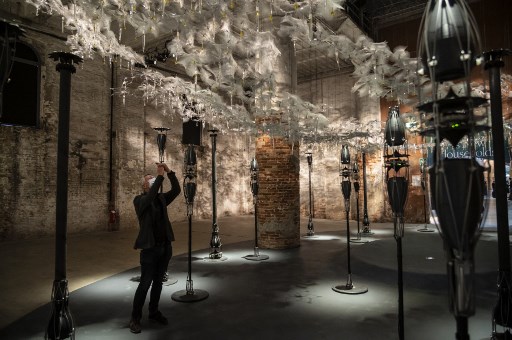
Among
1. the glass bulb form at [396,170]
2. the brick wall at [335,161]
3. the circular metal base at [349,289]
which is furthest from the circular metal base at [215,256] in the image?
the brick wall at [335,161]

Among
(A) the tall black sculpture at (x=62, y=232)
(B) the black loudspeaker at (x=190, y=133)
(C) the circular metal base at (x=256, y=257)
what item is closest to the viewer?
(A) the tall black sculpture at (x=62, y=232)

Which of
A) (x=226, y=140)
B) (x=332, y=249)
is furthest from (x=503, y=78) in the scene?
(x=226, y=140)

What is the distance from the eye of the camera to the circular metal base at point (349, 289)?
4.92m

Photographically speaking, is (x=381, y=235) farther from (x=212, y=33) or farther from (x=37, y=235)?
(x=37, y=235)

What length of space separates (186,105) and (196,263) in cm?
320

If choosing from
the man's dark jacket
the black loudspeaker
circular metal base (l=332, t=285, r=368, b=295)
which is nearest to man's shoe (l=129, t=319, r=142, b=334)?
the man's dark jacket

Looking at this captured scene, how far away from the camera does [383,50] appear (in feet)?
14.7

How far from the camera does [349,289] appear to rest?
5.05 meters

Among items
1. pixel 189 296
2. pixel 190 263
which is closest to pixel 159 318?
pixel 189 296

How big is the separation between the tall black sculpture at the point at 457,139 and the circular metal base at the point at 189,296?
375 centimetres

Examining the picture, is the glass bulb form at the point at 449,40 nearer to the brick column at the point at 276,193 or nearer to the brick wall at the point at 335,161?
the brick column at the point at 276,193

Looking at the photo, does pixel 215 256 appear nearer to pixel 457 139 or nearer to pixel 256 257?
pixel 256 257

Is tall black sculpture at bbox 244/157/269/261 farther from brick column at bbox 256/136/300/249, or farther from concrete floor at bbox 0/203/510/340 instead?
brick column at bbox 256/136/300/249

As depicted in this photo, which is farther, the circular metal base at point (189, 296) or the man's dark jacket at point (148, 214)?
the circular metal base at point (189, 296)
